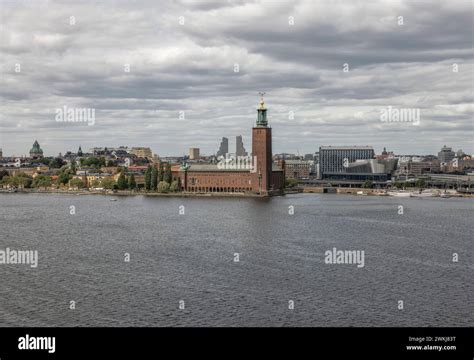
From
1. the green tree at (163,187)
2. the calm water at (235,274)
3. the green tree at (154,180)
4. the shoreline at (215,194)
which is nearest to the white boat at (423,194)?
the shoreline at (215,194)

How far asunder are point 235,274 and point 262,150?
133ft

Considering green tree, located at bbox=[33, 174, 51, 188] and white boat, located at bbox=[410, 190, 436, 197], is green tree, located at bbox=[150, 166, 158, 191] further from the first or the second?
white boat, located at bbox=[410, 190, 436, 197]

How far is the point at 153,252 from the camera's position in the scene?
901 inches

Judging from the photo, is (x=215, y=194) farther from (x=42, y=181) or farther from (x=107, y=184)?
(x=42, y=181)

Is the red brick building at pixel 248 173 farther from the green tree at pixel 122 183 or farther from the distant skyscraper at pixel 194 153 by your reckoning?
the distant skyscraper at pixel 194 153

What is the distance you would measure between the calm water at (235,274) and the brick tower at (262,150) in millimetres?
25296

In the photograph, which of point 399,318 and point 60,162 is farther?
point 60,162

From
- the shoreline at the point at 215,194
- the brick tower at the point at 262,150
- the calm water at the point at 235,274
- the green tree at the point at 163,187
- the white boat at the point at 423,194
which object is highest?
the brick tower at the point at 262,150

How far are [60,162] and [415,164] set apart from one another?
49.2m

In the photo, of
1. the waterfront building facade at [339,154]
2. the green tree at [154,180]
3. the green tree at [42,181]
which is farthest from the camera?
the waterfront building facade at [339,154]

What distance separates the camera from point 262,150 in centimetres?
5903

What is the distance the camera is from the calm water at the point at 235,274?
14469 millimetres
